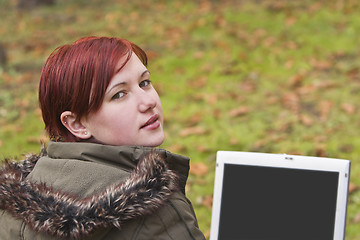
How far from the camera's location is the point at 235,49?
7121mm

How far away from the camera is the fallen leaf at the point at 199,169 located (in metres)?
4.32

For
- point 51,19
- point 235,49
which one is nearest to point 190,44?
point 235,49

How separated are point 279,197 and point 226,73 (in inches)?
184

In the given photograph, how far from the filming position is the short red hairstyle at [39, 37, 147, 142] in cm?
169

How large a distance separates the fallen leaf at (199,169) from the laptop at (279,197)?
2.43 m

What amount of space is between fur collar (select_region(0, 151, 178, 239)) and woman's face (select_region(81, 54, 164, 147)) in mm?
182

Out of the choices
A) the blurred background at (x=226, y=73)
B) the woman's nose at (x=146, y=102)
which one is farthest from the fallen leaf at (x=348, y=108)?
the woman's nose at (x=146, y=102)

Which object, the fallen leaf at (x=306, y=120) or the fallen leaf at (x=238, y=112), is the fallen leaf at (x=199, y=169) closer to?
the fallen leaf at (x=238, y=112)

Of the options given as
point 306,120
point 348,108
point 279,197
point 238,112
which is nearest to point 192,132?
point 238,112

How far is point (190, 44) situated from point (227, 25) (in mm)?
870

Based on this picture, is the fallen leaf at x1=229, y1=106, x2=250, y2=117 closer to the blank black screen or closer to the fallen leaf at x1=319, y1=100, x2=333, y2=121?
the fallen leaf at x1=319, y1=100, x2=333, y2=121

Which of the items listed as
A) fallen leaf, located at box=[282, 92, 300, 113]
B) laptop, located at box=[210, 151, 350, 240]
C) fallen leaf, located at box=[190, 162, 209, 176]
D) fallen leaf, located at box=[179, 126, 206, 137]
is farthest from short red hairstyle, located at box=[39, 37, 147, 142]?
fallen leaf, located at box=[282, 92, 300, 113]

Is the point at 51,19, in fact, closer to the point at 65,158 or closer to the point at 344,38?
the point at 344,38

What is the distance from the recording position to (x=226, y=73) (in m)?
6.44
